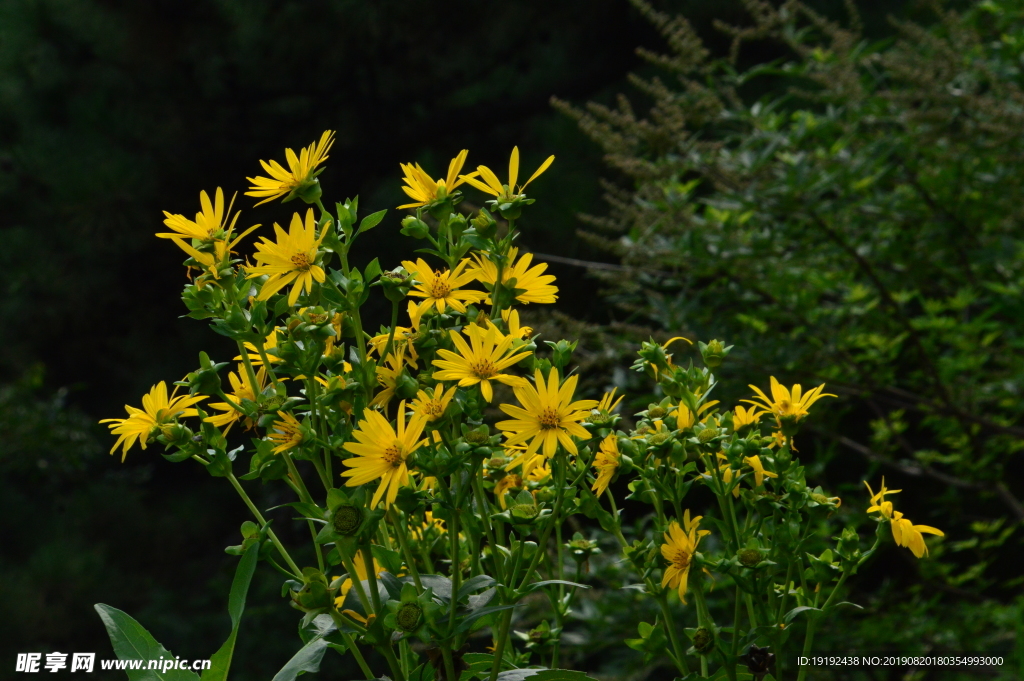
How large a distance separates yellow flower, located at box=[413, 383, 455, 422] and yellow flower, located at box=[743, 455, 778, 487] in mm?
167

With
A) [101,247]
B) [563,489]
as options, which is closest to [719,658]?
[563,489]

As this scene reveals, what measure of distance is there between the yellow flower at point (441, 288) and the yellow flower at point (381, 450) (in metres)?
0.07

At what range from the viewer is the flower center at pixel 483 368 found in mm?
388

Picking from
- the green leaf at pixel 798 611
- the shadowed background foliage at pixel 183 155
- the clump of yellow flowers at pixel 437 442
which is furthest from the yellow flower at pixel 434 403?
the shadowed background foliage at pixel 183 155

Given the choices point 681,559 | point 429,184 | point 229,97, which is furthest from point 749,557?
point 229,97

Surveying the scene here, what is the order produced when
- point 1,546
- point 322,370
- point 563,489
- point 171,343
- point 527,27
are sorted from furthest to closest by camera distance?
point 171,343
point 1,546
point 527,27
point 322,370
point 563,489

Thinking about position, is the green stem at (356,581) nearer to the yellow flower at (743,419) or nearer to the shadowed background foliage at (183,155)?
the yellow flower at (743,419)

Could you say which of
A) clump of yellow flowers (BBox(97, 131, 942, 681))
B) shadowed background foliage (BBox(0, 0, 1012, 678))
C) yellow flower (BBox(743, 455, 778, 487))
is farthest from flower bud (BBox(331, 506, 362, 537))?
shadowed background foliage (BBox(0, 0, 1012, 678))

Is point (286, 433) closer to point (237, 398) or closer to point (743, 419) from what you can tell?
point (237, 398)

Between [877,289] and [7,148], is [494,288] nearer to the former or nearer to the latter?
[877,289]

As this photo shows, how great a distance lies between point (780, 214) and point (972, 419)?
1.27ft

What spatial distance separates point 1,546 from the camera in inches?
97.5

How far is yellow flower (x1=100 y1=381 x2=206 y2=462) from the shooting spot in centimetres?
42

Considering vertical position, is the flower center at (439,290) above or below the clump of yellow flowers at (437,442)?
above
